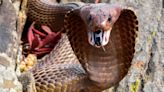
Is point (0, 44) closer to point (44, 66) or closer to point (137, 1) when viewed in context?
point (44, 66)

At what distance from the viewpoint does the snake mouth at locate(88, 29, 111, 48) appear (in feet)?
9.35

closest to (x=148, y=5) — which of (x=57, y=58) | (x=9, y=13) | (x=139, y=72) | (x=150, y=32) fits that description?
(x=150, y=32)

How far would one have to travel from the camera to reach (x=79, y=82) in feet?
11.4

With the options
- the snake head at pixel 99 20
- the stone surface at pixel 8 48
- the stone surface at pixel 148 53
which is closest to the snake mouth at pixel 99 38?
the snake head at pixel 99 20

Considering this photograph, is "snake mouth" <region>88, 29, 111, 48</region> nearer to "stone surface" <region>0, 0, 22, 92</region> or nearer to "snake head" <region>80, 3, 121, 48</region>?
"snake head" <region>80, 3, 121, 48</region>

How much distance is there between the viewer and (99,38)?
2852mm

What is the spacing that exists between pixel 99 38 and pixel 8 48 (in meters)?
0.62

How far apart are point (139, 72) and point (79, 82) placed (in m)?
0.83

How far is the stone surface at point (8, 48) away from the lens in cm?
287

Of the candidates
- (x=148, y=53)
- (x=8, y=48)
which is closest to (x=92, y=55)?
(x=8, y=48)

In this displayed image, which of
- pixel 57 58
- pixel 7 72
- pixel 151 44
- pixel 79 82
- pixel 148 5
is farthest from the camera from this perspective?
pixel 148 5

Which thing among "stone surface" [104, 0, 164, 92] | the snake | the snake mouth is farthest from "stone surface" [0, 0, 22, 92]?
"stone surface" [104, 0, 164, 92]

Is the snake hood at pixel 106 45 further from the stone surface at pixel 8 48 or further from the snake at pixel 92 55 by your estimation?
the stone surface at pixel 8 48

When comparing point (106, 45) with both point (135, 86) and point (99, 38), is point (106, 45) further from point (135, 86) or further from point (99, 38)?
point (135, 86)
